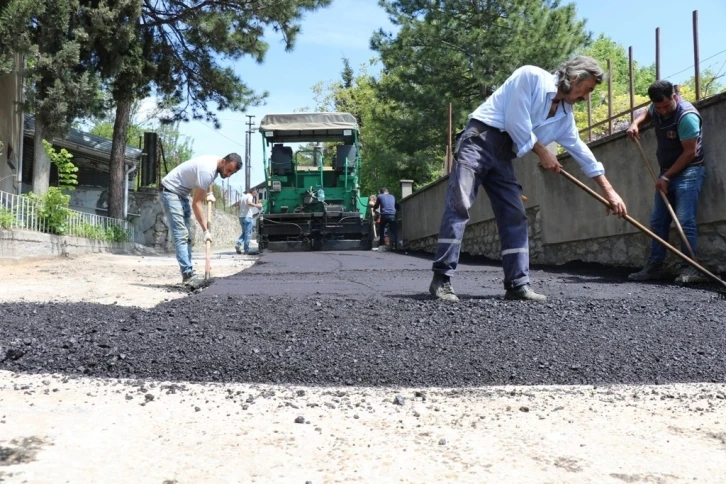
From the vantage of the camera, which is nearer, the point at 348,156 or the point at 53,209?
the point at 53,209

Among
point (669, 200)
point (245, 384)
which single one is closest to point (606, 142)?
point (669, 200)

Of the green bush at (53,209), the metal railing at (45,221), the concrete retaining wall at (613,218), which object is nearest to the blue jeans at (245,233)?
the metal railing at (45,221)

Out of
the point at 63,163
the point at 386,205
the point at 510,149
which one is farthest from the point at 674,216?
the point at 63,163

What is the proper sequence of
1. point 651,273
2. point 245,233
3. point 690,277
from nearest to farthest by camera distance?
1. point 690,277
2. point 651,273
3. point 245,233

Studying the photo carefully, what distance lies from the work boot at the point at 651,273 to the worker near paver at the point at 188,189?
3965 mm

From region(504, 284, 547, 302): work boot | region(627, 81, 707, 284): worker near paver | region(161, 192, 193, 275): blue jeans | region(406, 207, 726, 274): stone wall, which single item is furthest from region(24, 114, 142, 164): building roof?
region(504, 284, 547, 302): work boot

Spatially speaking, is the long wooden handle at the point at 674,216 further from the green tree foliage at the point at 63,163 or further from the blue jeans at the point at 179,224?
the green tree foliage at the point at 63,163

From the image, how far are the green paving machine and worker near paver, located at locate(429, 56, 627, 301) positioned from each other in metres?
10.5

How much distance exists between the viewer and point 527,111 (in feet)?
14.1

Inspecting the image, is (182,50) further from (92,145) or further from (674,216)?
(674,216)

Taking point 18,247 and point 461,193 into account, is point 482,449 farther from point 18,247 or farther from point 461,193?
point 18,247

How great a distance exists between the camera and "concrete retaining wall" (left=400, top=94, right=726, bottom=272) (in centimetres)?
579

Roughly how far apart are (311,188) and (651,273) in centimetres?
1059

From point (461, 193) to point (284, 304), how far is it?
134cm
